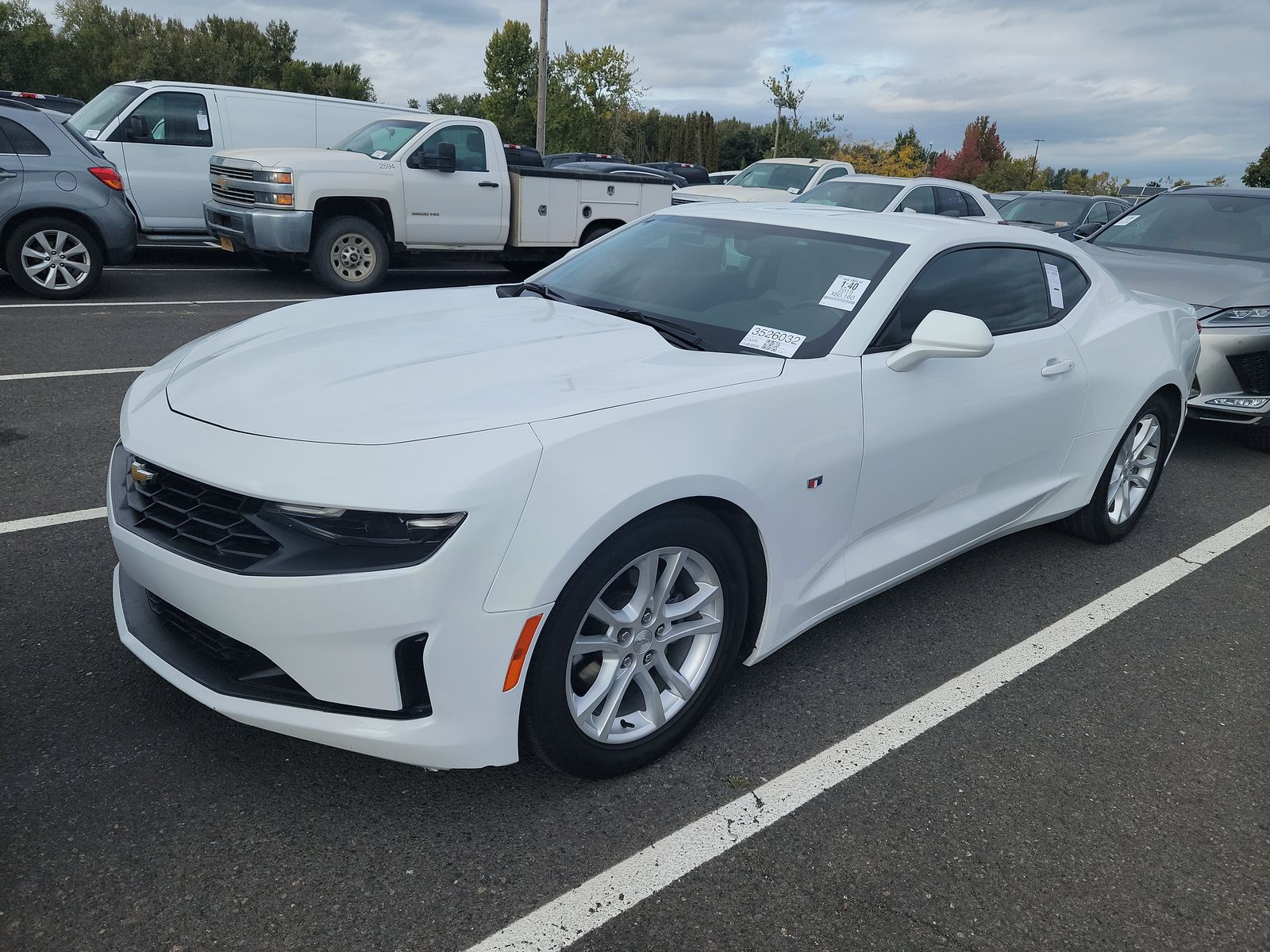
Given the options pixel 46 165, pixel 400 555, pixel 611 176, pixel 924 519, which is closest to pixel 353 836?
pixel 400 555

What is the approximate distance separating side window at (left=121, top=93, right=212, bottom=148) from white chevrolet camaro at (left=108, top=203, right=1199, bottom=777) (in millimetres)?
8759

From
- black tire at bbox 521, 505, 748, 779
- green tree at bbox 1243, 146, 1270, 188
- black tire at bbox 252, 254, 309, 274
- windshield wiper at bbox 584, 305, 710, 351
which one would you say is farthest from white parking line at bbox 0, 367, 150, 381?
green tree at bbox 1243, 146, 1270, 188

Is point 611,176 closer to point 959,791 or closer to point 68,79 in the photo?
point 959,791

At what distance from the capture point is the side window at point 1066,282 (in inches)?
156

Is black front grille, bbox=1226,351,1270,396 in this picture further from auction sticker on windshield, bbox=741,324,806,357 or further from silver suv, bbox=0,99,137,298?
silver suv, bbox=0,99,137,298

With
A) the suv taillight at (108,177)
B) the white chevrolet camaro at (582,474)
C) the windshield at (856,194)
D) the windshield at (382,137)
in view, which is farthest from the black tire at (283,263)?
the white chevrolet camaro at (582,474)

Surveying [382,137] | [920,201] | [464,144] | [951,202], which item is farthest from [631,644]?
[951,202]

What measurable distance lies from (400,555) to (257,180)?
28.4ft

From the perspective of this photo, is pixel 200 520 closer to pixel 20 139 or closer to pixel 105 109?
pixel 20 139

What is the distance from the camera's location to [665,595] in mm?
2521

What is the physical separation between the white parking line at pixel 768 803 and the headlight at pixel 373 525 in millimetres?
876

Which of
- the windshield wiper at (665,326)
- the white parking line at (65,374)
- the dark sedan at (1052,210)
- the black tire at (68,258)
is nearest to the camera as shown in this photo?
the windshield wiper at (665,326)

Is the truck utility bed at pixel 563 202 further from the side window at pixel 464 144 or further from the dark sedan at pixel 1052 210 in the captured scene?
the dark sedan at pixel 1052 210

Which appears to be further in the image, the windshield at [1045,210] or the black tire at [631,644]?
the windshield at [1045,210]
